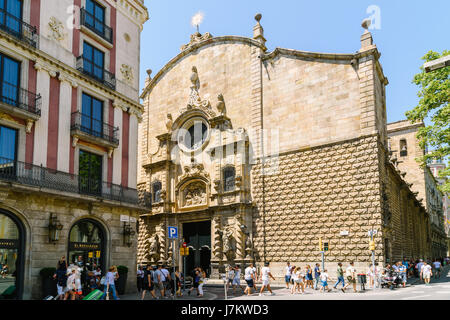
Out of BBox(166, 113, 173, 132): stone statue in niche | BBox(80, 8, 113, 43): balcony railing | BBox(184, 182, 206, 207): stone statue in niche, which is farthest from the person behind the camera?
BBox(166, 113, 173, 132): stone statue in niche

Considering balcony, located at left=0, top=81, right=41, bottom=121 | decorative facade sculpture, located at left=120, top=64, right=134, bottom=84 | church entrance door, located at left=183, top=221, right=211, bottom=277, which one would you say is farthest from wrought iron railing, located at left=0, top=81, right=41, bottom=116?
church entrance door, located at left=183, top=221, right=211, bottom=277

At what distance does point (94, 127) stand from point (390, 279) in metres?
17.6

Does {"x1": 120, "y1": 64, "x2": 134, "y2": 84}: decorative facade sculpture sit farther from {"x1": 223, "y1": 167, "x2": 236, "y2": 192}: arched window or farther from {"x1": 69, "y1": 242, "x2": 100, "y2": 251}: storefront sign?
{"x1": 223, "y1": 167, "x2": 236, "y2": 192}: arched window

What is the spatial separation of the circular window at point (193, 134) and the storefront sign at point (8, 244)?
18011mm

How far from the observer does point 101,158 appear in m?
23.4

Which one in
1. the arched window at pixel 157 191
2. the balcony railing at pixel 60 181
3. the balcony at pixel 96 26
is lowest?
the balcony railing at pixel 60 181

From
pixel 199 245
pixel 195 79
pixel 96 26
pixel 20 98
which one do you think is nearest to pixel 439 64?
pixel 20 98

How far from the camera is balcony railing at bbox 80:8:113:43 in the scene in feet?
75.4

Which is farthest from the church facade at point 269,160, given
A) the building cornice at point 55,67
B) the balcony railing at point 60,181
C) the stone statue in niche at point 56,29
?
the stone statue in niche at point 56,29

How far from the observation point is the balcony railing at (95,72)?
22297mm

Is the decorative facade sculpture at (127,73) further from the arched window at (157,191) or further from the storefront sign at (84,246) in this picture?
the arched window at (157,191)

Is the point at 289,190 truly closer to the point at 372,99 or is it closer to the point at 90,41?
the point at 372,99

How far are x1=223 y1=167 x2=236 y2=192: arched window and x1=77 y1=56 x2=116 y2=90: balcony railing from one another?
11.2 meters
